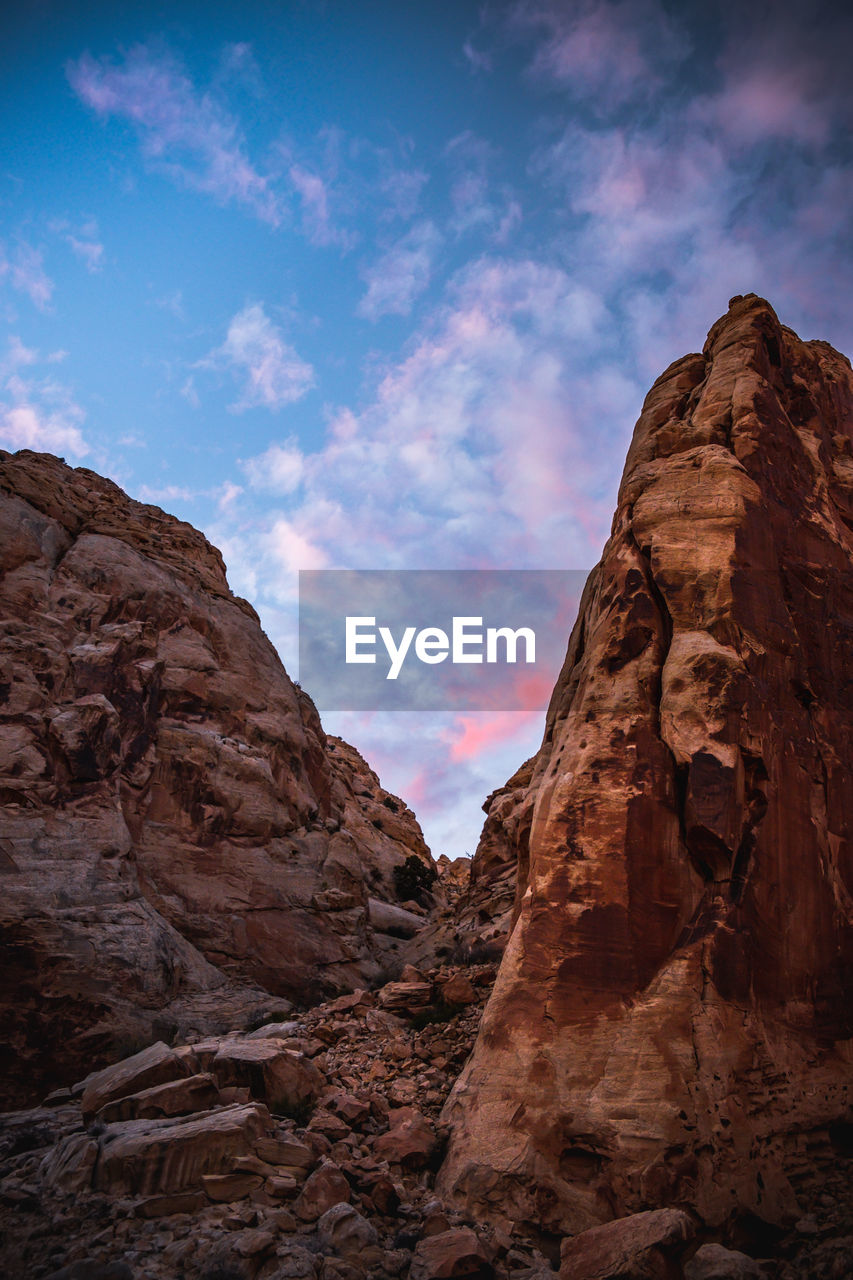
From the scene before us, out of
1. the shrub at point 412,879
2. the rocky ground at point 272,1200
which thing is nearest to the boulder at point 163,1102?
the rocky ground at point 272,1200

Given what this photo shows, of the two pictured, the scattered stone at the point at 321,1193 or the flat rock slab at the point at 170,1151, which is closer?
the scattered stone at the point at 321,1193

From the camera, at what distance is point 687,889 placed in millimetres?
11656

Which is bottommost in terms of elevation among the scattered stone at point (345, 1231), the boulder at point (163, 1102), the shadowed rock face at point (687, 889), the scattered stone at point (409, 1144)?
the scattered stone at point (345, 1231)

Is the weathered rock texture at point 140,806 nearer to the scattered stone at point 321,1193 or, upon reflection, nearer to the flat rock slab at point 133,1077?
the flat rock slab at point 133,1077

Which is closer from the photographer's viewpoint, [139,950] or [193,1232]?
[193,1232]

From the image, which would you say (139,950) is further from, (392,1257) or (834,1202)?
(834,1202)

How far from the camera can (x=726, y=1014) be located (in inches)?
420

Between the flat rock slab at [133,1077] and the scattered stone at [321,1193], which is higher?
the flat rock slab at [133,1077]

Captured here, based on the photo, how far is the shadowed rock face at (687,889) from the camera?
10016mm

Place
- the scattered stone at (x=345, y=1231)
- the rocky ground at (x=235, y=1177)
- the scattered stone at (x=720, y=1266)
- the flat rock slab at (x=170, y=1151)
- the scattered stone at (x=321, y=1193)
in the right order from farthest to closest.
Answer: the flat rock slab at (x=170, y=1151) < the scattered stone at (x=321, y=1193) < the scattered stone at (x=345, y=1231) < the rocky ground at (x=235, y=1177) < the scattered stone at (x=720, y=1266)

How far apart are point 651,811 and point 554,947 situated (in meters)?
2.71

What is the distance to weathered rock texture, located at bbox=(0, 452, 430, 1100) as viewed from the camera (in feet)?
58.6

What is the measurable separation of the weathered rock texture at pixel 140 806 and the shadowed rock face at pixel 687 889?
10718 mm

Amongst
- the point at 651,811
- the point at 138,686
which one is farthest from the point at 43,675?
the point at 651,811
